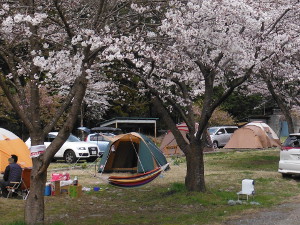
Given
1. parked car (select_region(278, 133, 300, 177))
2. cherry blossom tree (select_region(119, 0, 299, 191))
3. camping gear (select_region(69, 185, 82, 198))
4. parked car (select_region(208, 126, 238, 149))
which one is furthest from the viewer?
parked car (select_region(208, 126, 238, 149))

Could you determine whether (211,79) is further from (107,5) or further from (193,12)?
(107,5)

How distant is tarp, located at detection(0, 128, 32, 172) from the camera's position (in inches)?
527

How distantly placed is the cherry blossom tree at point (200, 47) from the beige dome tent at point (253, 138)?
1655cm

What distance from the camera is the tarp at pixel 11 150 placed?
1340cm

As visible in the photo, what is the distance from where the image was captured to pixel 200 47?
1103 centimetres

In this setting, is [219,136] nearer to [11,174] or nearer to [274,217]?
[11,174]

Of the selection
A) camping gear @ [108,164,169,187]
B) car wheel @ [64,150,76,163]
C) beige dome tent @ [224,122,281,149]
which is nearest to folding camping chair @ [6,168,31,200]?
camping gear @ [108,164,169,187]

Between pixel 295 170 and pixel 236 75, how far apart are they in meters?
3.38

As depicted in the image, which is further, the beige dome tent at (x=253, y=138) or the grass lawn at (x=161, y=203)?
the beige dome tent at (x=253, y=138)

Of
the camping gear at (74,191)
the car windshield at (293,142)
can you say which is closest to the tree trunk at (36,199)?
the camping gear at (74,191)

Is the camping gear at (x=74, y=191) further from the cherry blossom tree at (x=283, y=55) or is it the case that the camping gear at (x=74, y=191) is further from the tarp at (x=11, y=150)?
the cherry blossom tree at (x=283, y=55)

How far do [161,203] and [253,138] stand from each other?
743 inches

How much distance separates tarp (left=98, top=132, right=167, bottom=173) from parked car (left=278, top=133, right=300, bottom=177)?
169 inches

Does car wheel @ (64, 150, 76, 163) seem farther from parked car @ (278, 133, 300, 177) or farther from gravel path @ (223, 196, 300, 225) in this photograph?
gravel path @ (223, 196, 300, 225)
